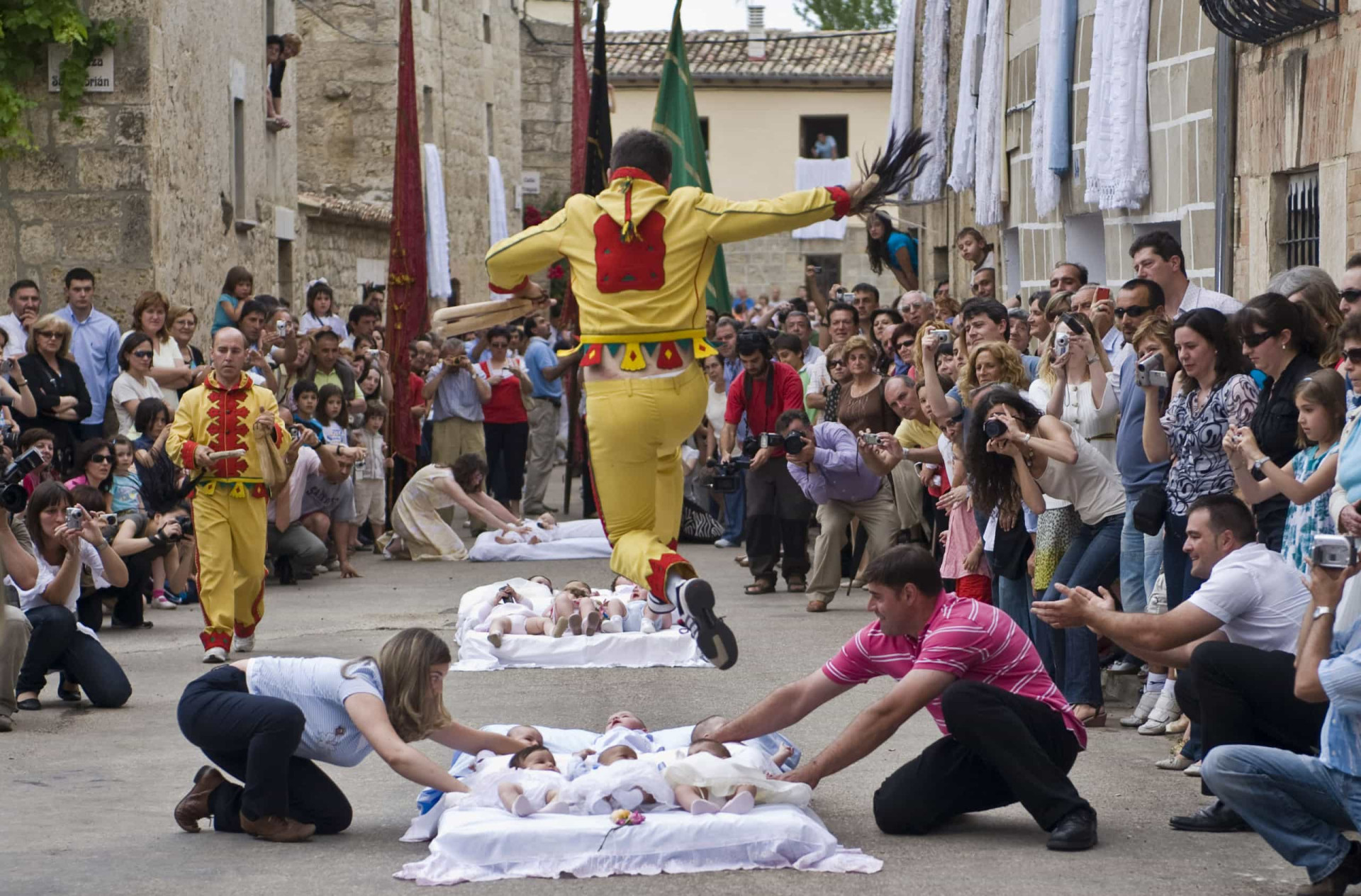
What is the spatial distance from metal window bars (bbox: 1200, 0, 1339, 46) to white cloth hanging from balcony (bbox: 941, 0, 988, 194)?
6968 mm

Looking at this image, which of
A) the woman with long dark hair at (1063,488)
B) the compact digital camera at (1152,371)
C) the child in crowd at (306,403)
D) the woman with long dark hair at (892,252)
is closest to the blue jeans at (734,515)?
the woman with long dark hair at (892,252)

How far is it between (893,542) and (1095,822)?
19.5 ft

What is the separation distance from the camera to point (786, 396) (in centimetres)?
1245

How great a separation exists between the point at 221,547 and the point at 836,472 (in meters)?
3.82

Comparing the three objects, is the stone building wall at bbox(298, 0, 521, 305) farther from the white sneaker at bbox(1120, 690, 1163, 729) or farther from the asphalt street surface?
the white sneaker at bbox(1120, 690, 1163, 729)

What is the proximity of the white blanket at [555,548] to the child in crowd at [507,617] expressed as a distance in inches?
153

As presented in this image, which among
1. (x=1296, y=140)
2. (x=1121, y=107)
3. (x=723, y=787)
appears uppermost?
(x=1121, y=107)

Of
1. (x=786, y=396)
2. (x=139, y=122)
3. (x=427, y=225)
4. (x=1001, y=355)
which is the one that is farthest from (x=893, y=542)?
(x=427, y=225)

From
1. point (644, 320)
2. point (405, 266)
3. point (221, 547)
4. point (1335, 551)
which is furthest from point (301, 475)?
point (1335, 551)

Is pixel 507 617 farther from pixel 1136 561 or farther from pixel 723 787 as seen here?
pixel 723 787

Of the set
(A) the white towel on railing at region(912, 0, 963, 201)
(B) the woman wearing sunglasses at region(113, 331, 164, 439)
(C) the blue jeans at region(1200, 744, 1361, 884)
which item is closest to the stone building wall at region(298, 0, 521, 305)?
(A) the white towel on railing at region(912, 0, 963, 201)

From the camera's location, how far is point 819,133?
157 feet

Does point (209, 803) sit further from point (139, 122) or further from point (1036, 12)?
point (1036, 12)

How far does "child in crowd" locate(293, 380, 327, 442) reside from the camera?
13.5 m
